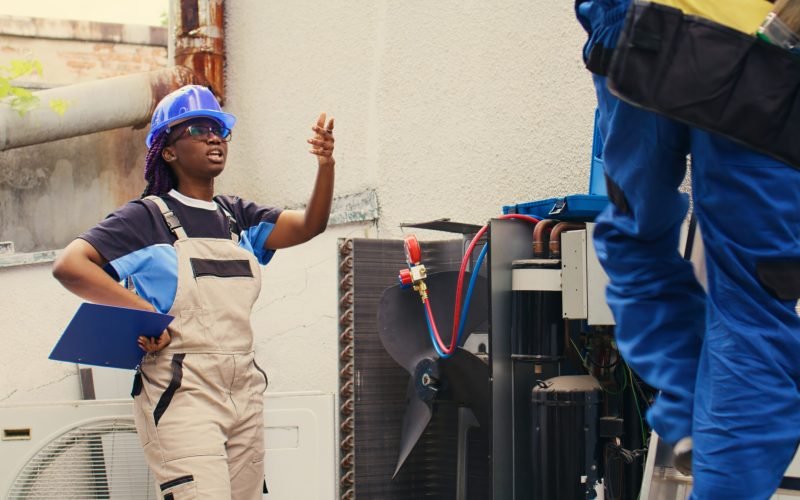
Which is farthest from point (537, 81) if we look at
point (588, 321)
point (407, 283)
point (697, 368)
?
point (697, 368)

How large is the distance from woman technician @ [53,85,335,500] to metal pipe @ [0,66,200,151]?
12.1 ft

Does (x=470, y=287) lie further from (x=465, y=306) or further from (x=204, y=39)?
(x=204, y=39)

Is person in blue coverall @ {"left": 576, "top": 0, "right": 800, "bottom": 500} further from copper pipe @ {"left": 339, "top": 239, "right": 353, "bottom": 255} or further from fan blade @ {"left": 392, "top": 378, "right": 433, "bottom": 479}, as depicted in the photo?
copper pipe @ {"left": 339, "top": 239, "right": 353, "bottom": 255}

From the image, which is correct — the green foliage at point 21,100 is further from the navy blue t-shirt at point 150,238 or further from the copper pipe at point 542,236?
the copper pipe at point 542,236

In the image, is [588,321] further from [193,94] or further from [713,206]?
[193,94]

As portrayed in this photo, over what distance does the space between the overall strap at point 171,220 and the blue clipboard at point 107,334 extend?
33cm

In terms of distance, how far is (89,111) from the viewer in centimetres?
731

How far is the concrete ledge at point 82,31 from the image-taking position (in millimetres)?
9031

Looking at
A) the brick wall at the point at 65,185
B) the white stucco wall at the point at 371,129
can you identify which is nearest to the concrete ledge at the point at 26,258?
the white stucco wall at the point at 371,129

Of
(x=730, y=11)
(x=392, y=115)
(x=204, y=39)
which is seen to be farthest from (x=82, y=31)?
(x=730, y=11)

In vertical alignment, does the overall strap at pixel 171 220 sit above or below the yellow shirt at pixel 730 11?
below

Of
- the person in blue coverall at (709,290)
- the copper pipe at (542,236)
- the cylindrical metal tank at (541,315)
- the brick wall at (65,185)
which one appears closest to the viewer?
the person in blue coverall at (709,290)

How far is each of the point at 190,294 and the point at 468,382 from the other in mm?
916

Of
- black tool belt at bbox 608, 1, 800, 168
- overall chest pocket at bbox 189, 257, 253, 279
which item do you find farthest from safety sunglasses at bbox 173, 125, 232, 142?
black tool belt at bbox 608, 1, 800, 168
